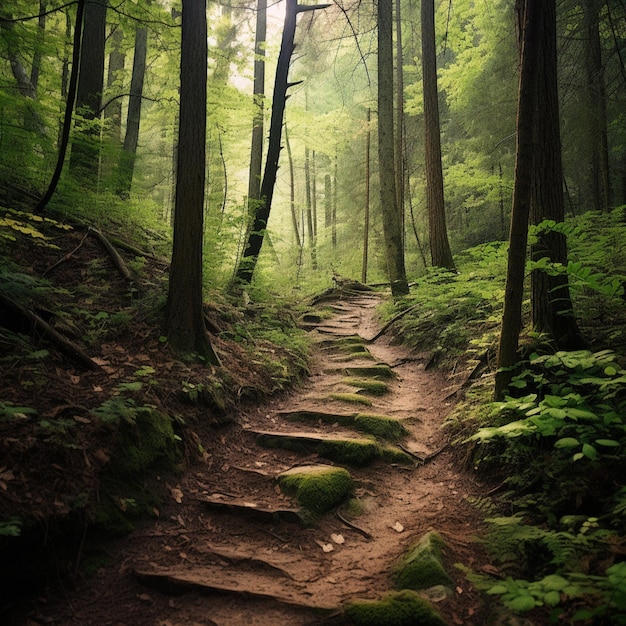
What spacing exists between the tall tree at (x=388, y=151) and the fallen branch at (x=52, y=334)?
8.21 m

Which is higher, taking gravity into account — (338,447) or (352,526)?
(338,447)

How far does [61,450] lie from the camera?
2973 millimetres

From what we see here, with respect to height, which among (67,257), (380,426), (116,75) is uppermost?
(116,75)

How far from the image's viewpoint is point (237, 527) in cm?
349

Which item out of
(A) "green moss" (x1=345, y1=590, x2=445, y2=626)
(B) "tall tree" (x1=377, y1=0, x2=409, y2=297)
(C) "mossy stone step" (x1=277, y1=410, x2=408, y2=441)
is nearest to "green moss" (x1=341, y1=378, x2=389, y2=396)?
(C) "mossy stone step" (x1=277, y1=410, x2=408, y2=441)

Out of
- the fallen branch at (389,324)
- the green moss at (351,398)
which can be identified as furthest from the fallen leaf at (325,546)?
the fallen branch at (389,324)

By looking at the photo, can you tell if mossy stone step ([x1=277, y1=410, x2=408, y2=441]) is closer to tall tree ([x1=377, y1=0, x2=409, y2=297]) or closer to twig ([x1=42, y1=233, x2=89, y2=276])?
twig ([x1=42, y1=233, x2=89, y2=276])

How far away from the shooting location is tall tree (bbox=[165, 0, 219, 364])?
5332 mm

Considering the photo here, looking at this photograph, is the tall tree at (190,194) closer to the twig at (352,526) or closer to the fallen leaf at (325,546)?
the twig at (352,526)

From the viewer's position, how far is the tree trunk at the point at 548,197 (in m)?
4.18

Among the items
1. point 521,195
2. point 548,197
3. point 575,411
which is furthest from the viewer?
point 548,197

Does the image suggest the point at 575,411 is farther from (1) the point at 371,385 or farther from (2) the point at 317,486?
(1) the point at 371,385

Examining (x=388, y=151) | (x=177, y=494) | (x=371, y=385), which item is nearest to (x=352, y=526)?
(x=177, y=494)

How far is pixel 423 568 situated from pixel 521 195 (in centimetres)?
338
